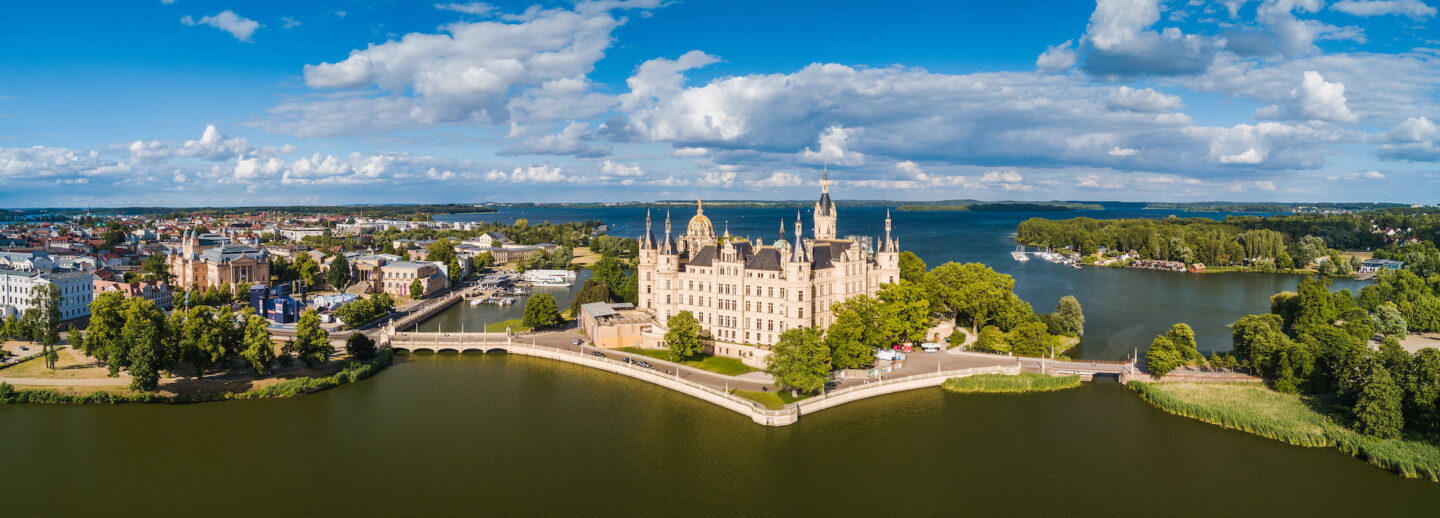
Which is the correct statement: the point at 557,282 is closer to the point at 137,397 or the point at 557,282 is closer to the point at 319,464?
the point at 137,397

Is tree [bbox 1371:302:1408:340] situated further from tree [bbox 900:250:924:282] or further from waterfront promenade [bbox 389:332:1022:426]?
tree [bbox 900:250:924:282]

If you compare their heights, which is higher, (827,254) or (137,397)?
(827,254)

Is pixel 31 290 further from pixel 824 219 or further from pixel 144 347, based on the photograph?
pixel 824 219

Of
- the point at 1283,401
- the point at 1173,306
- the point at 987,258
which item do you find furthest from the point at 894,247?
the point at 987,258

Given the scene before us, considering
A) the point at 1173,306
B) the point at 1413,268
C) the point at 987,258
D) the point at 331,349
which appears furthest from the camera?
the point at 987,258

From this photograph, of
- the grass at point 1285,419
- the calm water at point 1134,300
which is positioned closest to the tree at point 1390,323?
the calm water at point 1134,300

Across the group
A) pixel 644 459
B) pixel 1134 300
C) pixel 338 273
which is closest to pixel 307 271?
pixel 338 273

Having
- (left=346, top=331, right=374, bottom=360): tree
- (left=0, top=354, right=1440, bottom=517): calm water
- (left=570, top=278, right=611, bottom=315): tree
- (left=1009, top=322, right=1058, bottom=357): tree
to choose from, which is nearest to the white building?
(left=0, top=354, right=1440, bottom=517): calm water

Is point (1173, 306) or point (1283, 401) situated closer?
point (1283, 401)

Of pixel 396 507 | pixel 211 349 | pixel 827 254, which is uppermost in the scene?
pixel 827 254
